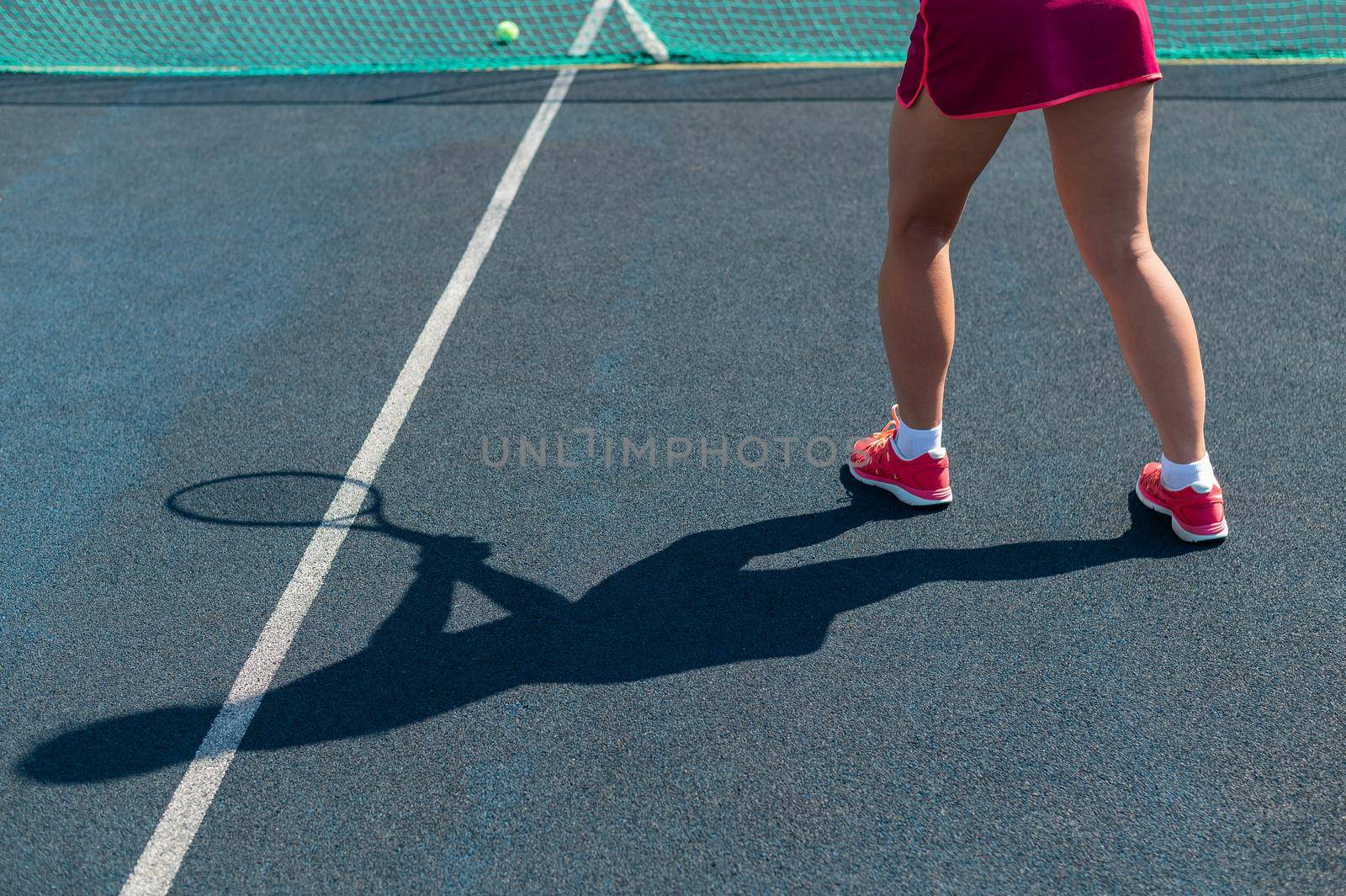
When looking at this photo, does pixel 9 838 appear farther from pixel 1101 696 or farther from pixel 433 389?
pixel 1101 696

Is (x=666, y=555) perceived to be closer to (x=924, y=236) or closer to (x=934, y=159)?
(x=924, y=236)

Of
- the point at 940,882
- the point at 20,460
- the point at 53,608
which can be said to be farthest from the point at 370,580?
the point at 940,882

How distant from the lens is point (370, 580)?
3213 millimetres

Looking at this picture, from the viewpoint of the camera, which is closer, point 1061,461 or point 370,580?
point 370,580

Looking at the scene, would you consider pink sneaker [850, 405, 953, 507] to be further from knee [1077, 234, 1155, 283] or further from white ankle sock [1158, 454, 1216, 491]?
knee [1077, 234, 1155, 283]

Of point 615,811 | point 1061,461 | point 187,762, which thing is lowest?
point 1061,461

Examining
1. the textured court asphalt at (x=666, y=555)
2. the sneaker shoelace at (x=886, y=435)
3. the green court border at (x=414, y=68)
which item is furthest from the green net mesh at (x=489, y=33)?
the sneaker shoelace at (x=886, y=435)

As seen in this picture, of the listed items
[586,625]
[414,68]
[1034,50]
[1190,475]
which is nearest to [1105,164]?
[1034,50]

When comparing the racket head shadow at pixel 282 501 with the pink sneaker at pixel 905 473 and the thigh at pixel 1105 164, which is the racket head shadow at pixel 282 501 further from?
the thigh at pixel 1105 164

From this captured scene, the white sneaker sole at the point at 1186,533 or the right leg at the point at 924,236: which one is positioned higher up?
the right leg at the point at 924,236

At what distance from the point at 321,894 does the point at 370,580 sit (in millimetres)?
1008

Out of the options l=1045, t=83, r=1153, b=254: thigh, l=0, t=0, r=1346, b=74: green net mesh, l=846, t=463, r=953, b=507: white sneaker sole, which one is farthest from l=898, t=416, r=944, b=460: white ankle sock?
l=0, t=0, r=1346, b=74: green net mesh

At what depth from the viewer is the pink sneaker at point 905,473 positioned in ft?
10.9

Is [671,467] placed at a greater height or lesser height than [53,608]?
Answer: lesser
